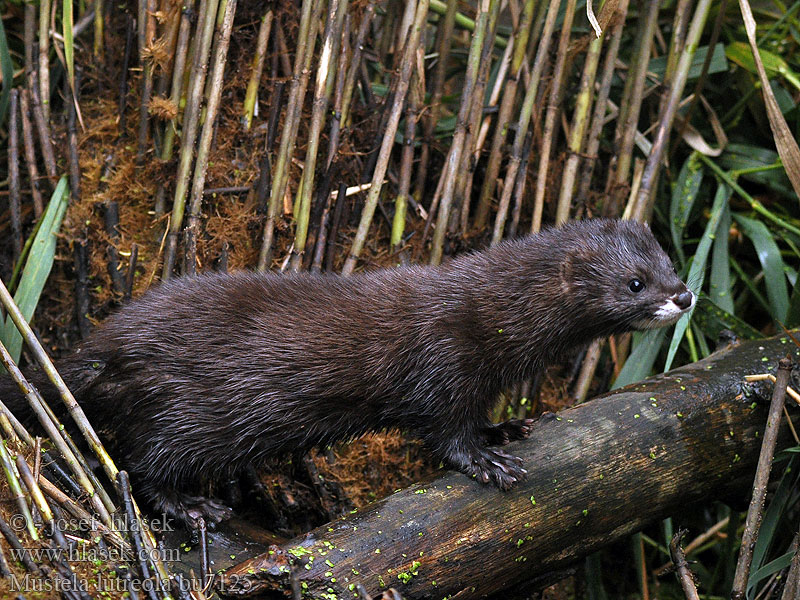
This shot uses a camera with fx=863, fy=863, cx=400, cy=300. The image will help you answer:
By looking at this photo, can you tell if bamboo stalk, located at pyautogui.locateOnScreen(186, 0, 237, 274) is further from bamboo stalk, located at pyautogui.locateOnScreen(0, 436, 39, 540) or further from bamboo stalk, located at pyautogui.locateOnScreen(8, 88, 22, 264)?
bamboo stalk, located at pyautogui.locateOnScreen(0, 436, 39, 540)

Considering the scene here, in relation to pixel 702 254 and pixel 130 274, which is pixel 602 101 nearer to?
pixel 702 254

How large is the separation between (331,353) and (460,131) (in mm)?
1603

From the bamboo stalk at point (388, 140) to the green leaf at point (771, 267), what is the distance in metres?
2.37

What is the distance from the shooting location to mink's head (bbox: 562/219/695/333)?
3.91 m

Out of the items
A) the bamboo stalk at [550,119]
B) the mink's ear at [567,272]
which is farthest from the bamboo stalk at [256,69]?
the mink's ear at [567,272]

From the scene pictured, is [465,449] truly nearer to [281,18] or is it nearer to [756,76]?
[281,18]

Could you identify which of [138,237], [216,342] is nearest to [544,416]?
[216,342]

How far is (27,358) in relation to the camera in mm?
4535

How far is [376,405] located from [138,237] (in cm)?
169

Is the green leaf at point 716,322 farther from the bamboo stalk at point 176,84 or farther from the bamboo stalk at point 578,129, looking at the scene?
the bamboo stalk at point 176,84

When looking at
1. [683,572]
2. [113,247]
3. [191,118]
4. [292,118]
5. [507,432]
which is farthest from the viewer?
[113,247]

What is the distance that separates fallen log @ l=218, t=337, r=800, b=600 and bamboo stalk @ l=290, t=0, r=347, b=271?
1.55m

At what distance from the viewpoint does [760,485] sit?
360 centimetres

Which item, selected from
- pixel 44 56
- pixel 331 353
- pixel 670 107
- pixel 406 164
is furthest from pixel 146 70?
pixel 670 107
